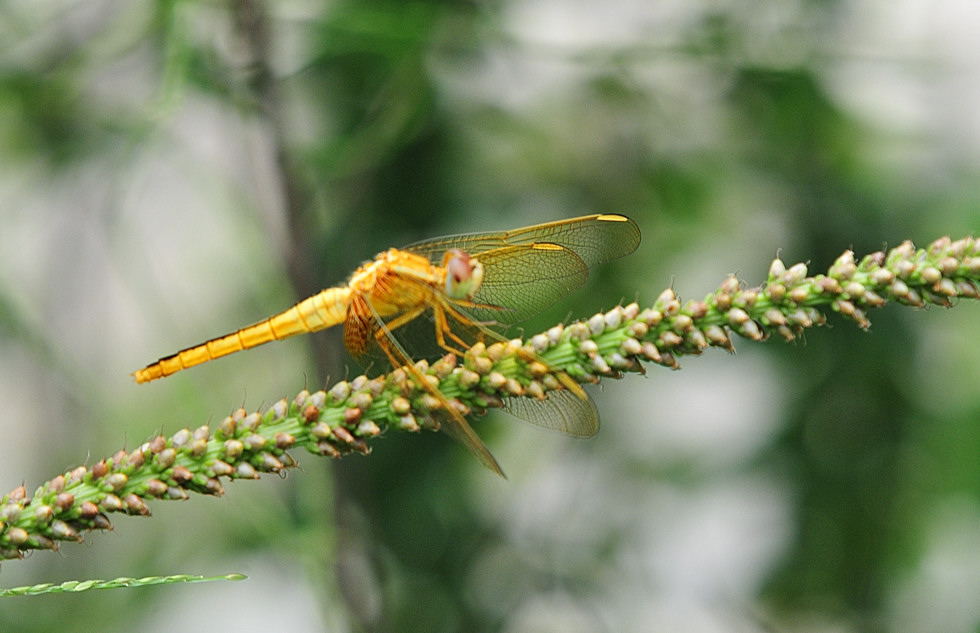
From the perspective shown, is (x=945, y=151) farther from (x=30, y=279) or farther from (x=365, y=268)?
(x=30, y=279)

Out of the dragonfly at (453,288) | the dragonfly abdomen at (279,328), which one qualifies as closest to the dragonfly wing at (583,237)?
the dragonfly at (453,288)

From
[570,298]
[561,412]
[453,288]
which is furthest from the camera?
[570,298]

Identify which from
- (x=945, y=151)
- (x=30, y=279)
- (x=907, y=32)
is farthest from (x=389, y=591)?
(x=907, y=32)

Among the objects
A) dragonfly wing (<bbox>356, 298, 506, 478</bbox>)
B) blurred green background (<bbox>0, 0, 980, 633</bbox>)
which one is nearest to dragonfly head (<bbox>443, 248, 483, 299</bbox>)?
dragonfly wing (<bbox>356, 298, 506, 478</bbox>)

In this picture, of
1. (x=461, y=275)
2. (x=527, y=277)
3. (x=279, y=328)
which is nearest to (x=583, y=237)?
(x=527, y=277)

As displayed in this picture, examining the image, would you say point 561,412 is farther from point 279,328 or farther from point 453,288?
point 279,328
